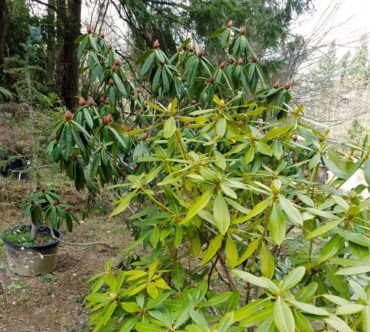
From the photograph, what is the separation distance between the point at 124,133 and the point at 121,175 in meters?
0.26

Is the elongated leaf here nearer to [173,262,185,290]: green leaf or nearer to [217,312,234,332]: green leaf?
[217,312,234,332]: green leaf

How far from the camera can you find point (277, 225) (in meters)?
0.67

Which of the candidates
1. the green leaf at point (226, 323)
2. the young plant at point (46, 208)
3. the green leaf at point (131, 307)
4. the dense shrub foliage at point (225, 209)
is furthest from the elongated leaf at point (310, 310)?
the young plant at point (46, 208)

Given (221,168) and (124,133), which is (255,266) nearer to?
(221,168)

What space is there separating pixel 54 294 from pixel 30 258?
13.1 inches

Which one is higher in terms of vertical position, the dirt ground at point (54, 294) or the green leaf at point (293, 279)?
the green leaf at point (293, 279)

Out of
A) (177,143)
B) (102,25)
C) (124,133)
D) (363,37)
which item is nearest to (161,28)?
(102,25)

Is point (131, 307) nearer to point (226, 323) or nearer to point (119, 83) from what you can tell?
point (226, 323)

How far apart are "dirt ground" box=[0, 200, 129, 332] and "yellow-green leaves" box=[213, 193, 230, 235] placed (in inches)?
56.1

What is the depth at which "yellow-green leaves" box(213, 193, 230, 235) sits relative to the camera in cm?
70

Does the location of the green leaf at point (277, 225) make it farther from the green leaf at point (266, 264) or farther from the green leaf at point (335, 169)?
the green leaf at point (335, 169)

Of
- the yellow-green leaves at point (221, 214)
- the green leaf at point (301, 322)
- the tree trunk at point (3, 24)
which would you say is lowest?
the green leaf at point (301, 322)

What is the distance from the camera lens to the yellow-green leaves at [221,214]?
0.70 m

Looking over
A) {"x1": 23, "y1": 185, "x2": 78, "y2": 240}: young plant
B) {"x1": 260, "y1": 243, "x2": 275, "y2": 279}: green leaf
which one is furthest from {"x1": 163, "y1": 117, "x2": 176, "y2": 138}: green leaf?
{"x1": 23, "y1": 185, "x2": 78, "y2": 240}: young plant
